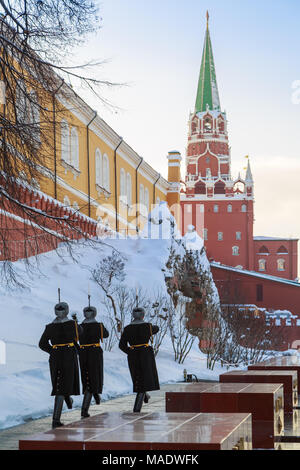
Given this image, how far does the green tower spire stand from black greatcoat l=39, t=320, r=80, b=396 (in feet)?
247

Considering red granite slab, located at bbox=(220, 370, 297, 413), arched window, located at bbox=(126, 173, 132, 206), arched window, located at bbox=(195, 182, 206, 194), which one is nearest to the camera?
red granite slab, located at bbox=(220, 370, 297, 413)

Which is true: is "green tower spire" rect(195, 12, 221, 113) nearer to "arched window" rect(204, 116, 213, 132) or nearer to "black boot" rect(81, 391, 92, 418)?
"arched window" rect(204, 116, 213, 132)

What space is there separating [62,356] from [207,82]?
76.3 metres

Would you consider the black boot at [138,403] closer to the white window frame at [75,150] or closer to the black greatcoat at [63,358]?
the black greatcoat at [63,358]

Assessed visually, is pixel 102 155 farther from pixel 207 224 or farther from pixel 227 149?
pixel 227 149

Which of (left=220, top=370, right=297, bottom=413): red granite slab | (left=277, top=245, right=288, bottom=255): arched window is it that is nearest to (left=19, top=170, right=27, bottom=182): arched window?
(left=220, top=370, right=297, bottom=413): red granite slab

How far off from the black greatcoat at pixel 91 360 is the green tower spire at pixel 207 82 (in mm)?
74269

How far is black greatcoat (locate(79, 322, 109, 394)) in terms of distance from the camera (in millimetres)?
9906

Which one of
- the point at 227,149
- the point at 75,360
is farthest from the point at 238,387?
the point at 227,149

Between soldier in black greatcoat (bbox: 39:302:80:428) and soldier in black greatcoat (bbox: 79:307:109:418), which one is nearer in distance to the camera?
soldier in black greatcoat (bbox: 39:302:80:428)

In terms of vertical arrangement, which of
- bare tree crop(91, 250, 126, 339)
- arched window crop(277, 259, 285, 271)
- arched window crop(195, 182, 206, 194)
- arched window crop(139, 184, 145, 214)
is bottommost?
bare tree crop(91, 250, 126, 339)

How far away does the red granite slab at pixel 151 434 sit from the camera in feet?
16.1

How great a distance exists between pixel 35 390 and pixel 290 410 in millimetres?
3726

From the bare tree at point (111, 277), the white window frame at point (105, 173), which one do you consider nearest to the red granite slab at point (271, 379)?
the bare tree at point (111, 277)
